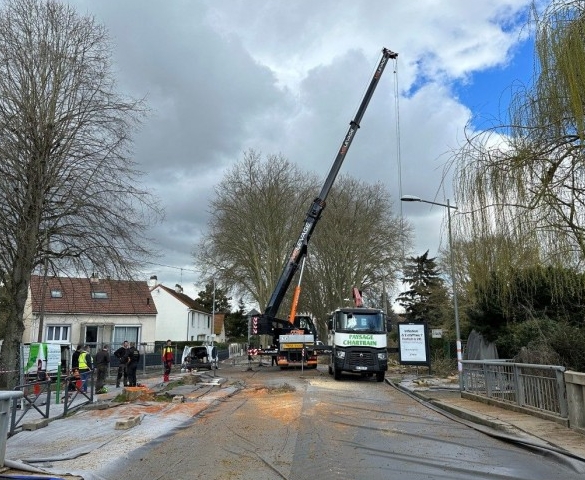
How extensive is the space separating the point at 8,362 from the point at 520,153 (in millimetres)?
13831

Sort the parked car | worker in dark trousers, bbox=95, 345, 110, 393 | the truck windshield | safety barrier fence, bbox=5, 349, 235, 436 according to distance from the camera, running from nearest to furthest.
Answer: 1. safety barrier fence, bbox=5, 349, 235, 436
2. worker in dark trousers, bbox=95, 345, 110, 393
3. the truck windshield
4. the parked car

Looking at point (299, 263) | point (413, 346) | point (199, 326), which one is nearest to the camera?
point (413, 346)

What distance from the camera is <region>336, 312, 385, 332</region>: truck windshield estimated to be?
78.4 ft

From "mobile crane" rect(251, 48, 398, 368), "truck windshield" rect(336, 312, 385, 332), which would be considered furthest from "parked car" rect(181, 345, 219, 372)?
"truck windshield" rect(336, 312, 385, 332)

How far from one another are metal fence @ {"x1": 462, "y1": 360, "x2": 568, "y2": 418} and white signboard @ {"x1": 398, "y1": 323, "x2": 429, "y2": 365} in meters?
10.5

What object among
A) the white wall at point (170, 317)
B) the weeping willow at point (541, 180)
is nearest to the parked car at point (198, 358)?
the weeping willow at point (541, 180)

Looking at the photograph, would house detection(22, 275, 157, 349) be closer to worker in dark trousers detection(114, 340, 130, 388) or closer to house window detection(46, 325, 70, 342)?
house window detection(46, 325, 70, 342)

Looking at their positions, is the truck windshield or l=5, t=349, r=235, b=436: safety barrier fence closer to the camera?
l=5, t=349, r=235, b=436: safety barrier fence

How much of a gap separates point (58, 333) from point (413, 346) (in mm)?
30088

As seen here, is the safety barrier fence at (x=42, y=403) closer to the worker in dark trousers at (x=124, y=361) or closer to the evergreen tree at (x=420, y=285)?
the worker in dark trousers at (x=124, y=361)

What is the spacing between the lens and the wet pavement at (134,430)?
760 cm

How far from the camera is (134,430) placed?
10.4m

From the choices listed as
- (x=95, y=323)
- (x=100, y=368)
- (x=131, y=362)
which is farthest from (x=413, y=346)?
(x=95, y=323)

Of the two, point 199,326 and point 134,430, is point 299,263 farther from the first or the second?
point 199,326
